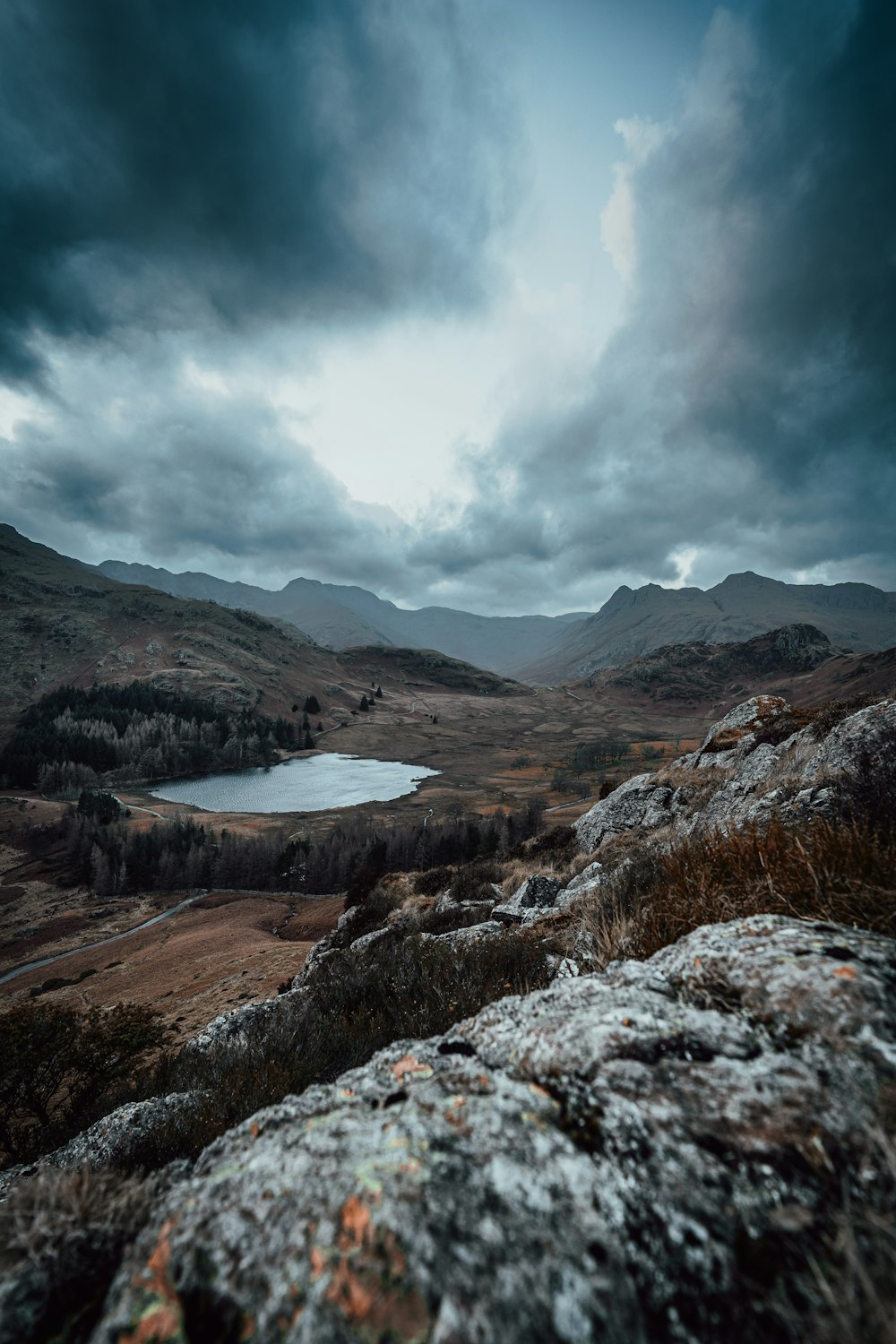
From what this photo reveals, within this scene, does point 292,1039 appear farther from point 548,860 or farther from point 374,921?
point 548,860

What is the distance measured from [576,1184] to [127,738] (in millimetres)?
171875

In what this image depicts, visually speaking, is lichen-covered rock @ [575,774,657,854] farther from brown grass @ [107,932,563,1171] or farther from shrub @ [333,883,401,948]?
brown grass @ [107,932,563,1171]

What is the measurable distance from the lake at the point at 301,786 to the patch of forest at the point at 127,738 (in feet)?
24.1

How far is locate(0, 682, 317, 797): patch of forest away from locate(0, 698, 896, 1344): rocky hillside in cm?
14814

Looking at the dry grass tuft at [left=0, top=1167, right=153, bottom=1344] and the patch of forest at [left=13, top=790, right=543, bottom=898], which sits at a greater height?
the dry grass tuft at [left=0, top=1167, right=153, bottom=1344]

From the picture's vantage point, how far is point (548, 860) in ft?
66.8

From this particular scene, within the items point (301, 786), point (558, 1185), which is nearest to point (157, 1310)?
point (558, 1185)

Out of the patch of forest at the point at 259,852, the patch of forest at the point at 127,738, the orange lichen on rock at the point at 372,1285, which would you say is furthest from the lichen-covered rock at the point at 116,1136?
the patch of forest at the point at 127,738

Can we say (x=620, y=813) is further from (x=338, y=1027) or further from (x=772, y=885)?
(x=772, y=885)

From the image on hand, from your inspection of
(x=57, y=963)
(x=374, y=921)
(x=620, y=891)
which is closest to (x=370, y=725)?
(x=57, y=963)

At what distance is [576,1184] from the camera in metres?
1.94

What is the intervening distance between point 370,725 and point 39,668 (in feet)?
449

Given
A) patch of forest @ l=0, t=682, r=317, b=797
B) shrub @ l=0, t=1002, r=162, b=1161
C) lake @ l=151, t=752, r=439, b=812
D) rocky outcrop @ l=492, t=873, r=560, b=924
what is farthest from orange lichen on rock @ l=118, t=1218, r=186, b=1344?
patch of forest @ l=0, t=682, r=317, b=797

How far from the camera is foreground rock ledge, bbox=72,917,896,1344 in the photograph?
5.03ft
